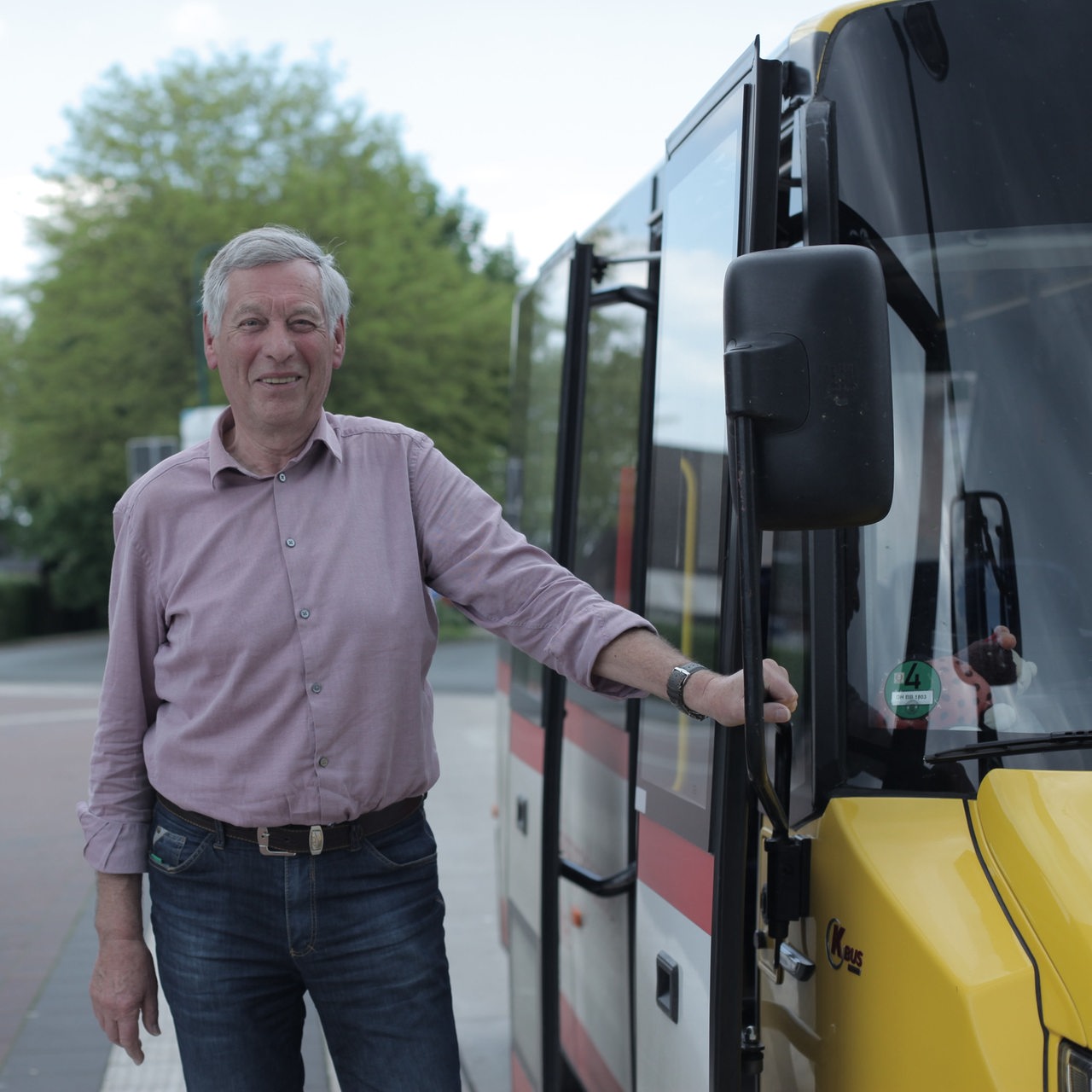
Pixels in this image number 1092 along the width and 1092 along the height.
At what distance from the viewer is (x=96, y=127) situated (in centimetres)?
2775

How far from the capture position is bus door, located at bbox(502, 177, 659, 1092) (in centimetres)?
335

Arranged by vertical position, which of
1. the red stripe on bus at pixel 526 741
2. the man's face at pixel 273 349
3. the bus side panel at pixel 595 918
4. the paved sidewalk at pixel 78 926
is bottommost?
the paved sidewalk at pixel 78 926

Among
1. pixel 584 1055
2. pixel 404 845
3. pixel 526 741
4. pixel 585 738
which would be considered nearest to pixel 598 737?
A: pixel 585 738

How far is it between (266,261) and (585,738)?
1.79 m

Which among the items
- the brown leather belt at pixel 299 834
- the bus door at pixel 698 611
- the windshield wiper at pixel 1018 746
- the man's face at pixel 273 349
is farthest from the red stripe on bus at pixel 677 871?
the man's face at pixel 273 349

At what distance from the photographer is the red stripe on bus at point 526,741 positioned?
11.8 feet

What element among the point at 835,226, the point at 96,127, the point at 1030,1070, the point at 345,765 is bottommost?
the point at 1030,1070

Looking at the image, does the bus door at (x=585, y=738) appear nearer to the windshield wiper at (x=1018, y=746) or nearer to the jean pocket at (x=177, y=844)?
the jean pocket at (x=177, y=844)

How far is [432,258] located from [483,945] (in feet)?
78.8

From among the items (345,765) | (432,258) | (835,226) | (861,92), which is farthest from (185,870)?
(432,258)

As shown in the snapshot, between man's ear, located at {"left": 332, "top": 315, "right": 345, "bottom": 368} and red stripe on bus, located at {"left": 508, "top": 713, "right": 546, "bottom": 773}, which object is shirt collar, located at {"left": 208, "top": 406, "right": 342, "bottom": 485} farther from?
red stripe on bus, located at {"left": 508, "top": 713, "right": 546, "bottom": 773}

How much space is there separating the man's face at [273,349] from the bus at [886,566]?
0.66 m

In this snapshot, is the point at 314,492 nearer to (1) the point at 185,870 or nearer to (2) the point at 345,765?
(2) the point at 345,765

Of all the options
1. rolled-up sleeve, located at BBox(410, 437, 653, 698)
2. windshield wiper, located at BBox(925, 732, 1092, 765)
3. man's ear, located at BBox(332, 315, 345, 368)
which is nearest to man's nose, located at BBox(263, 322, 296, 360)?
man's ear, located at BBox(332, 315, 345, 368)
